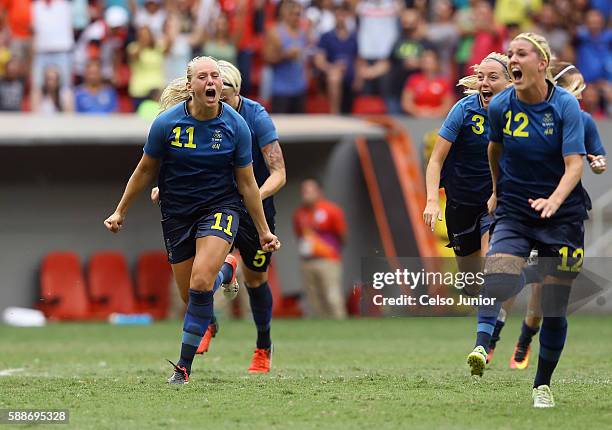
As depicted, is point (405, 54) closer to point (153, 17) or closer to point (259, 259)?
point (153, 17)

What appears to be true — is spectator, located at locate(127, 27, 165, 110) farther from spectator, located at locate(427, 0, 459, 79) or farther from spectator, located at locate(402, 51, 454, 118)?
spectator, located at locate(427, 0, 459, 79)

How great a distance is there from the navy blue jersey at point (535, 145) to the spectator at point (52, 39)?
12.2 m

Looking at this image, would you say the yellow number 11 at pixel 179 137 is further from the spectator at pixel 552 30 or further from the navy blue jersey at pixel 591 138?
the spectator at pixel 552 30

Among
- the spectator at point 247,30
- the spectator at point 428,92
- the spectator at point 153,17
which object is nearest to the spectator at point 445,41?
the spectator at point 428,92

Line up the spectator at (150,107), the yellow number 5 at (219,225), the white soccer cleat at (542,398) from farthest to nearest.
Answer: the spectator at (150,107)
the yellow number 5 at (219,225)
the white soccer cleat at (542,398)

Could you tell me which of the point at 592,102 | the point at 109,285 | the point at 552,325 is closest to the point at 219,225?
the point at 552,325

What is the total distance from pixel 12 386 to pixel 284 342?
5.61 meters

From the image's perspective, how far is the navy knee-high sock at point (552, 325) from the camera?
24.3 ft

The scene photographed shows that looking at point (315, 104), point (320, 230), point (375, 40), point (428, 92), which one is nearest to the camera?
point (320, 230)

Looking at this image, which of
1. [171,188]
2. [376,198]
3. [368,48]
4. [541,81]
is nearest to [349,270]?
[376,198]

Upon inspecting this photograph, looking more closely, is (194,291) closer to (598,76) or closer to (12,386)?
(12,386)

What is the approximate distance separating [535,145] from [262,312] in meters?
3.52

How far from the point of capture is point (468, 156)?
985 centimetres

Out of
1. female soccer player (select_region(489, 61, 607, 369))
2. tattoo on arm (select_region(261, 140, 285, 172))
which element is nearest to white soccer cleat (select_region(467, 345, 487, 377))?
female soccer player (select_region(489, 61, 607, 369))
